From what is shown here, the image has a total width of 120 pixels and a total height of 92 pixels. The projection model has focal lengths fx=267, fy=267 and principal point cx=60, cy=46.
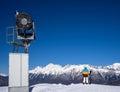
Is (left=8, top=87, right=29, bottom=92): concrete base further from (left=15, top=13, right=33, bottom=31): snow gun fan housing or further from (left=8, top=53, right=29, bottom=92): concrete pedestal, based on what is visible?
(left=15, top=13, right=33, bottom=31): snow gun fan housing

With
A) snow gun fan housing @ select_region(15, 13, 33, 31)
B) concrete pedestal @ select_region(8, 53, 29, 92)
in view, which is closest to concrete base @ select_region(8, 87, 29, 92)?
concrete pedestal @ select_region(8, 53, 29, 92)

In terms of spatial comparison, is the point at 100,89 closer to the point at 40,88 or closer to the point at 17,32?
the point at 40,88

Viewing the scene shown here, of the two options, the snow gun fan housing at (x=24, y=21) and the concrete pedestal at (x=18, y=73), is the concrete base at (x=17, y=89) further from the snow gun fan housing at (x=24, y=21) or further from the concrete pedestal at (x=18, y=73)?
the snow gun fan housing at (x=24, y=21)

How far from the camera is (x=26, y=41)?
26.2 meters

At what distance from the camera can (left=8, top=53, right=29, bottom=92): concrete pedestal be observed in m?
23.8

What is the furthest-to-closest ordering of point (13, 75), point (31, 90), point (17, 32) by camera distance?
1. point (31, 90)
2. point (17, 32)
3. point (13, 75)

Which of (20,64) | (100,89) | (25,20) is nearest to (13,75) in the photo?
(20,64)

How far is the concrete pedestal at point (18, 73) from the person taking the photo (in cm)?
2380

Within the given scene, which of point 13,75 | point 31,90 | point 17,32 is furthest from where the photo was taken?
point 31,90

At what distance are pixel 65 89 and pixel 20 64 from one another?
17.8 feet

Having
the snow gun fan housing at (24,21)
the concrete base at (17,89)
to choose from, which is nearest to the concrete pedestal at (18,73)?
the concrete base at (17,89)

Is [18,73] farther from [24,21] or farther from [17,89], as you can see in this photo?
[24,21]

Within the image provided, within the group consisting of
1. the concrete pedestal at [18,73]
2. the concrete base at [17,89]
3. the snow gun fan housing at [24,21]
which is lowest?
the concrete base at [17,89]

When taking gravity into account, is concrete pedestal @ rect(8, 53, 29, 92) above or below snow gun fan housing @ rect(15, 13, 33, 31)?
below
